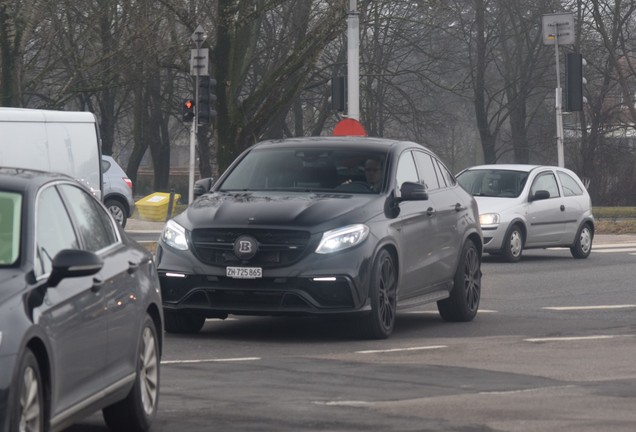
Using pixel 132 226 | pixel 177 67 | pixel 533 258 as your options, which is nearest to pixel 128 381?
A: pixel 533 258

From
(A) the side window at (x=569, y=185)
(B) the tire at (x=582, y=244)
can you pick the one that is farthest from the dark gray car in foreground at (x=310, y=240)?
(A) the side window at (x=569, y=185)

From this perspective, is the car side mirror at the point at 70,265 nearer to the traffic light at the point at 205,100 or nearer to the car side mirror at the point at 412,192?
the car side mirror at the point at 412,192

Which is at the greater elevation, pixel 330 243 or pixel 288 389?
pixel 330 243

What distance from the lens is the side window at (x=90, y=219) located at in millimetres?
7871

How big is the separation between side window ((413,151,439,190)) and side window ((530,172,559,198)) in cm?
1041

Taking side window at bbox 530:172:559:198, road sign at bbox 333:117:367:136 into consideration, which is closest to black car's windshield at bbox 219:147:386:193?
side window at bbox 530:172:559:198

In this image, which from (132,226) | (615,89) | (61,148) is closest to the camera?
(61,148)

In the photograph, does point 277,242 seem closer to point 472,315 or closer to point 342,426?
point 472,315

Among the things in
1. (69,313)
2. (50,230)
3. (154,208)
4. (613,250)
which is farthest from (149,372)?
(154,208)

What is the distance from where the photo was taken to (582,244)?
26.4m

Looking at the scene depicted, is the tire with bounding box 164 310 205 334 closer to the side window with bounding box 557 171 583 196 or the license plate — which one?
the license plate

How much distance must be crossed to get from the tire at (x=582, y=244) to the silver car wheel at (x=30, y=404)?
67.2ft

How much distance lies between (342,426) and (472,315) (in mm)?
7166

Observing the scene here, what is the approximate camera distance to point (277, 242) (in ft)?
41.7
